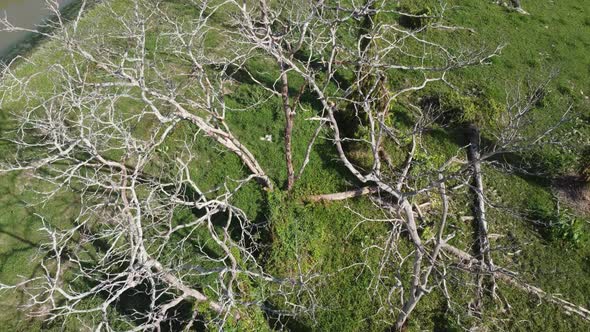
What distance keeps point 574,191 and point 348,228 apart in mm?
5402

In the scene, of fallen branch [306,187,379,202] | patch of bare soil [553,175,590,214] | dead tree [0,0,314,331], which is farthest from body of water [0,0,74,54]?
patch of bare soil [553,175,590,214]

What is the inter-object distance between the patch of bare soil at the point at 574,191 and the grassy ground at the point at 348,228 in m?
0.23

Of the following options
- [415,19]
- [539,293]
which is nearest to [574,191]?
[539,293]

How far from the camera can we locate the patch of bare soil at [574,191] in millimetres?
10688

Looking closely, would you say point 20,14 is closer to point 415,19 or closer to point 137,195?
point 137,195

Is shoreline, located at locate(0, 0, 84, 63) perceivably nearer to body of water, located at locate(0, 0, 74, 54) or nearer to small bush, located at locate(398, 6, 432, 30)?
body of water, located at locate(0, 0, 74, 54)

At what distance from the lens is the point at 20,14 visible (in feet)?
50.5

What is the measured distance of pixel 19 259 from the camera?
29.4ft

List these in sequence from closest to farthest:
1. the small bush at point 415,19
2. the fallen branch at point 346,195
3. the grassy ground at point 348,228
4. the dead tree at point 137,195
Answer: the dead tree at point 137,195 < the grassy ground at point 348,228 < the fallen branch at point 346,195 < the small bush at point 415,19

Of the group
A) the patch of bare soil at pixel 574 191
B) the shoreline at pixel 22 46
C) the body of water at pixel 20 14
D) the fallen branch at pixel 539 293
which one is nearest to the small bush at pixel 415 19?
the patch of bare soil at pixel 574 191

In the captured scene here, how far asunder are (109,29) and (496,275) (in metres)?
12.0

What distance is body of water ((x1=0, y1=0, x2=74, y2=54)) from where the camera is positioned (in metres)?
14.0

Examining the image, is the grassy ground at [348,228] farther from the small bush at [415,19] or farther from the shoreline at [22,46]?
the small bush at [415,19]

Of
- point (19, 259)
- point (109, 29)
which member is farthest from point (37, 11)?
point (19, 259)
